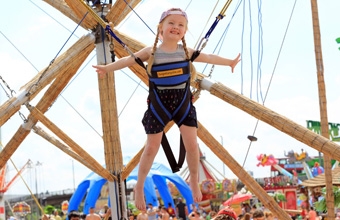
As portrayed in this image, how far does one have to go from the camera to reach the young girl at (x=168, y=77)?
454 centimetres

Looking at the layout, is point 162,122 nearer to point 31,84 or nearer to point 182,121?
point 182,121

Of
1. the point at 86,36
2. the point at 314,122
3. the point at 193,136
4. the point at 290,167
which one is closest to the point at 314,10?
the point at 86,36

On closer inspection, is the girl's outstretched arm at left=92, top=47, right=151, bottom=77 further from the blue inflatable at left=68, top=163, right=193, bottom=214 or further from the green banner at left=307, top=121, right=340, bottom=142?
the green banner at left=307, top=121, right=340, bottom=142

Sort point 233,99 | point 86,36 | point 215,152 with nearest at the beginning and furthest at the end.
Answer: point 233,99 < point 215,152 < point 86,36

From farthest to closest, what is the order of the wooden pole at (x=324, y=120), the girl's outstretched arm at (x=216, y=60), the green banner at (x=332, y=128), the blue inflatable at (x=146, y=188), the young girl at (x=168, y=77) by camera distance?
the green banner at (x=332, y=128), the blue inflatable at (x=146, y=188), the wooden pole at (x=324, y=120), the girl's outstretched arm at (x=216, y=60), the young girl at (x=168, y=77)

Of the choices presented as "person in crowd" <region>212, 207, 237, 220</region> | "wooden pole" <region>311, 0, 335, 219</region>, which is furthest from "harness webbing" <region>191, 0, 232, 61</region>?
"wooden pole" <region>311, 0, 335, 219</region>

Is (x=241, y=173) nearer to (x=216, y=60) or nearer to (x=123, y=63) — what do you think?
(x=216, y=60)

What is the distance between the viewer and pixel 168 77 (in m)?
4.59

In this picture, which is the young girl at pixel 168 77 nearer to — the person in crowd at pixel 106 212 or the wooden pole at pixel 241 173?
the wooden pole at pixel 241 173

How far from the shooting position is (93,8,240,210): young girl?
14.9 feet

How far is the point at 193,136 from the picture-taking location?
472 centimetres

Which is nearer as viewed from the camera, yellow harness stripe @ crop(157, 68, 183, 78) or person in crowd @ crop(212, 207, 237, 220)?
yellow harness stripe @ crop(157, 68, 183, 78)

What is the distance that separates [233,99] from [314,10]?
241 centimetres

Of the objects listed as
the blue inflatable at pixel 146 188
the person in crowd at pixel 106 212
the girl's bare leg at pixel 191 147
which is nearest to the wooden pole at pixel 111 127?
the person in crowd at pixel 106 212
